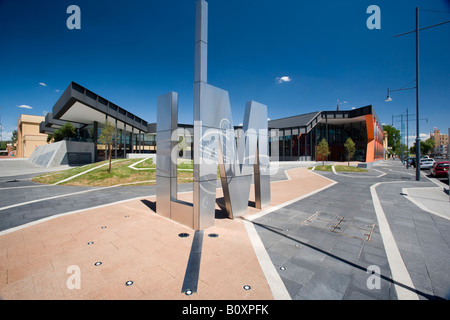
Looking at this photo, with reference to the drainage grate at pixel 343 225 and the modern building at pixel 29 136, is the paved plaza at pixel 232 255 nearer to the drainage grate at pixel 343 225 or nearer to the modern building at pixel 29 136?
the drainage grate at pixel 343 225

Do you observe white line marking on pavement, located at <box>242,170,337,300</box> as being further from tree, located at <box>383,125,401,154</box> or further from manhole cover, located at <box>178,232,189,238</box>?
tree, located at <box>383,125,401,154</box>

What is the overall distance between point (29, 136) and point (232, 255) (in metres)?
80.8

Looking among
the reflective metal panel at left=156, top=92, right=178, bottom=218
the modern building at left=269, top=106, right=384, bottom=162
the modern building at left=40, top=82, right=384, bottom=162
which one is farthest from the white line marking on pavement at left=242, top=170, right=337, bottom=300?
the modern building at left=269, top=106, right=384, bottom=162

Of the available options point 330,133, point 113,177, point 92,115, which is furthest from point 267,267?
point 330,133

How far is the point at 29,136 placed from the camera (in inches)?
2279

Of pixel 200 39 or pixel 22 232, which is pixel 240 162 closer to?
pixel 200 39

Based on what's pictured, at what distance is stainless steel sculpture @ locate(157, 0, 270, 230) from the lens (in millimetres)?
6379

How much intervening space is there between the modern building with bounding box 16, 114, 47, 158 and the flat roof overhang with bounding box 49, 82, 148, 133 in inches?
1453

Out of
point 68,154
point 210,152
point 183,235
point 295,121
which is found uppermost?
point 295,121

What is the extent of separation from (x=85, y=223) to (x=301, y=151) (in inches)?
1887

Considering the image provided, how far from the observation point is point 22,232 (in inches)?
245

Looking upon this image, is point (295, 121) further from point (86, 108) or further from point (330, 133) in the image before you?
point (86, 108)

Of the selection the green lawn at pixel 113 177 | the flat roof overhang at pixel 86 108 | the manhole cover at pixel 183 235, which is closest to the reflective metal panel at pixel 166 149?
the manhole cover at pixel 183 235

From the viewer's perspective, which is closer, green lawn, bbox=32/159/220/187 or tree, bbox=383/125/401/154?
green lawn, bbox=32/159/220/187
